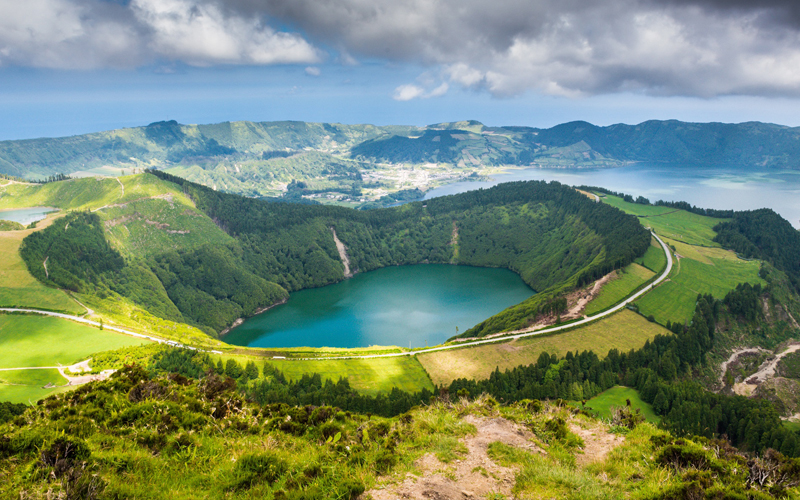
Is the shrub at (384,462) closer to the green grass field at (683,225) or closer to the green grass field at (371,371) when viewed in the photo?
the green grass field at (371,371)

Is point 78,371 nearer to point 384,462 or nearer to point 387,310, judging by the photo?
point 384,462

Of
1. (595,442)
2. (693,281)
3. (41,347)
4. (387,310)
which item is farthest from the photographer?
(387,310)

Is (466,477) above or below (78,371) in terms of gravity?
above

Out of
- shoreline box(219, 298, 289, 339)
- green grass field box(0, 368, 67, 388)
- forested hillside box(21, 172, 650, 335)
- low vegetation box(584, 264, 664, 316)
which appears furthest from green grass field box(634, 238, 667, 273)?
green grass field box(0, 368, 67, 388)

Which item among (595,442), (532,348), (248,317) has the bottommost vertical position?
(248,317)

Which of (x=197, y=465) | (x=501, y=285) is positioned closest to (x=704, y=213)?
(x=501, y=285)

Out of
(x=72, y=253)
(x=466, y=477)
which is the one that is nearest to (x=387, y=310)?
(x=72, y=253)

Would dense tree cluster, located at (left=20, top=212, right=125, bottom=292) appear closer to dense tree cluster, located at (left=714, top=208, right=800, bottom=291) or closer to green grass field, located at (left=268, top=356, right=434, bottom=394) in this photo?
green grass field, located at (left=268, top=356, right=434, bottom=394)
